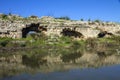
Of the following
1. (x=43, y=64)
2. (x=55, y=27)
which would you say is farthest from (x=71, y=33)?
(x=43, y=64)

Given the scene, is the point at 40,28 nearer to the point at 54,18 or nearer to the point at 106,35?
the point at 54,18

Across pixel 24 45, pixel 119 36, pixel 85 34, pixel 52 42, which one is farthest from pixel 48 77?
pixel 119 36

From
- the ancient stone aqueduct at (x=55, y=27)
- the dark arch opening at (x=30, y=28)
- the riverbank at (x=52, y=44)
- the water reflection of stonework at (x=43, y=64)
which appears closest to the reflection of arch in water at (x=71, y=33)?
the ancient stone aqueduct at (x=55, y=27)

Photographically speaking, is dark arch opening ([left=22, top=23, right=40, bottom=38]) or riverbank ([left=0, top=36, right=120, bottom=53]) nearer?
riverbank ([left=0, top=36, right=120, bottom=53])

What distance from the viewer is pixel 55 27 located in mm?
44688

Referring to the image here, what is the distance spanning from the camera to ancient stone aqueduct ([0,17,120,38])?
41094mm

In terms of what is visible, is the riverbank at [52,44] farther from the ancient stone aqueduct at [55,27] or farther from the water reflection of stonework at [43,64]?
the water reflection of stonework at [43,64]

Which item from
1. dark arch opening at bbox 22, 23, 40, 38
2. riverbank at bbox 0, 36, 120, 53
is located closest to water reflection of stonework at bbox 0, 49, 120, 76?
riverbank at bbox 0, 36, 120, 53

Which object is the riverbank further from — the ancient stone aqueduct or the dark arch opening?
the dark arch opening

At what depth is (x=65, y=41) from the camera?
4116cm

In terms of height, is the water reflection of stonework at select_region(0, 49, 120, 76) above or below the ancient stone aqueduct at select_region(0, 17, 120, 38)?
below

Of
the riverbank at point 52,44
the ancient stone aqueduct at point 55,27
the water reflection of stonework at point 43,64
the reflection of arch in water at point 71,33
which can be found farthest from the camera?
the reflection of arch in water at point 71,33

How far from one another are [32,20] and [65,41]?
6.33 m

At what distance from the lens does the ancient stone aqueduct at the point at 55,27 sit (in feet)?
135
